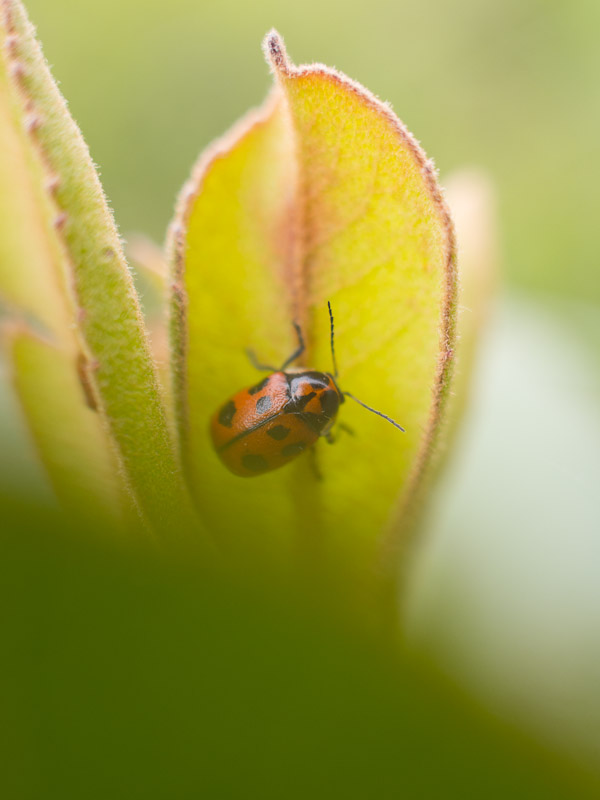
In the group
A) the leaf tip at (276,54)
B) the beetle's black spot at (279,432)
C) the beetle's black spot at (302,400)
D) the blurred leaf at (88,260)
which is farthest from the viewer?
A: the beetle's black spot at (302,400)

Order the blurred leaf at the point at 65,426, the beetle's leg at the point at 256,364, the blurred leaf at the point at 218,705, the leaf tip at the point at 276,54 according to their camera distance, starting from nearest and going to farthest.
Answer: the blurred leaf at the point at 218,705 < the leaf tip at the point at 276,54 < the blurred leaf at the point at 65,426 < the beetle's leg at the point at 256,364

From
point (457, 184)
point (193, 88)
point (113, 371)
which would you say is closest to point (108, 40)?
point (193, 88)

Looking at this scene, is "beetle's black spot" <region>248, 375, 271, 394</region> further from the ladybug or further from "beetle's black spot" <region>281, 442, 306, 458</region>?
"beetle's black spot" <region>281, 442, 306, 458</region>

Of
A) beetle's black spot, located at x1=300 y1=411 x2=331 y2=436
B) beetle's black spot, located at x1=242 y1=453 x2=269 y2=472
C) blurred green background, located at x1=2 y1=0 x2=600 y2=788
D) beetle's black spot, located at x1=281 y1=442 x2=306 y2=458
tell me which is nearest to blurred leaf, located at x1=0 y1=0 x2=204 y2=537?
beetle's black spot, located at x1=242 y1=453 x2=269 y2=472

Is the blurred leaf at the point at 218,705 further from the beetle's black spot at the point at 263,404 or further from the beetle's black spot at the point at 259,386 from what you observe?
the beetle's black spot at the point at 263,404

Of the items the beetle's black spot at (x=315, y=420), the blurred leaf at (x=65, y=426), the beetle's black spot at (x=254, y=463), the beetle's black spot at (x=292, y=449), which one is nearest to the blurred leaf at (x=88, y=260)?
the blurred leaf at (x=65, y=426)

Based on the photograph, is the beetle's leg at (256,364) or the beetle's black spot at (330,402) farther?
the beetle's black spot at (330,402)

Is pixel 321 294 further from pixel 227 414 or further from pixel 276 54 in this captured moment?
pixel 276 54
